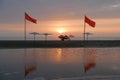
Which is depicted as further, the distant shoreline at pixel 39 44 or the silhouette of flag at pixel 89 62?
the distant shoreline at pixel 39 44

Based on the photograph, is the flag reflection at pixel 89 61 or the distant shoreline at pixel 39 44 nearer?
the flag reflection at pixel 89 61

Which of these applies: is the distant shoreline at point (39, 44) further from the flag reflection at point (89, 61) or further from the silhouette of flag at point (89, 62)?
the silhouette of flag at point (89, 62)

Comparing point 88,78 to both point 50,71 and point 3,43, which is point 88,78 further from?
point 3,43

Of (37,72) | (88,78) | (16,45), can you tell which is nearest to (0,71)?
(37,72)

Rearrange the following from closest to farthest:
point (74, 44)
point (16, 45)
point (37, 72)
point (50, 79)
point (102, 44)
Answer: point (50, 79) < point (37, 72) < point (16, 45) < point (74, 44) < point (102, 44)

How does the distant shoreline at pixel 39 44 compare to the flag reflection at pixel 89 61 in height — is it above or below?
above

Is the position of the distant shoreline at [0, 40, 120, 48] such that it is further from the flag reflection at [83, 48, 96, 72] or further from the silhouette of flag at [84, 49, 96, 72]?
the silhouette of flag at [84, 49, 96, 72]

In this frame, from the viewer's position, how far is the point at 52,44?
4466 centimetres

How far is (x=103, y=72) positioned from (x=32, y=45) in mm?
26571

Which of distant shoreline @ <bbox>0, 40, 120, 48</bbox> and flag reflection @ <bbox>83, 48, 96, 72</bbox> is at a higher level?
distant shoreline @ <bbox>0, 40, 120, 48</bbox>

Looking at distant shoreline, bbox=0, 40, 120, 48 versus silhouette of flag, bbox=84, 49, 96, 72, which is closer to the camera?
silhouette of flag, bbox=84, 49, 96, 72

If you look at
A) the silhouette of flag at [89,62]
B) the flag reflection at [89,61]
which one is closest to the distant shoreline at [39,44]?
the flag reflection at [89,61]

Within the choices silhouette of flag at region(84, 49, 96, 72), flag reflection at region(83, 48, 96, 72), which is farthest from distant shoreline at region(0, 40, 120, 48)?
silhouette of flag at region(84, 49, 96, 72)

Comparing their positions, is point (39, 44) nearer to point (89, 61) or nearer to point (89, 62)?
point (89, 61)
